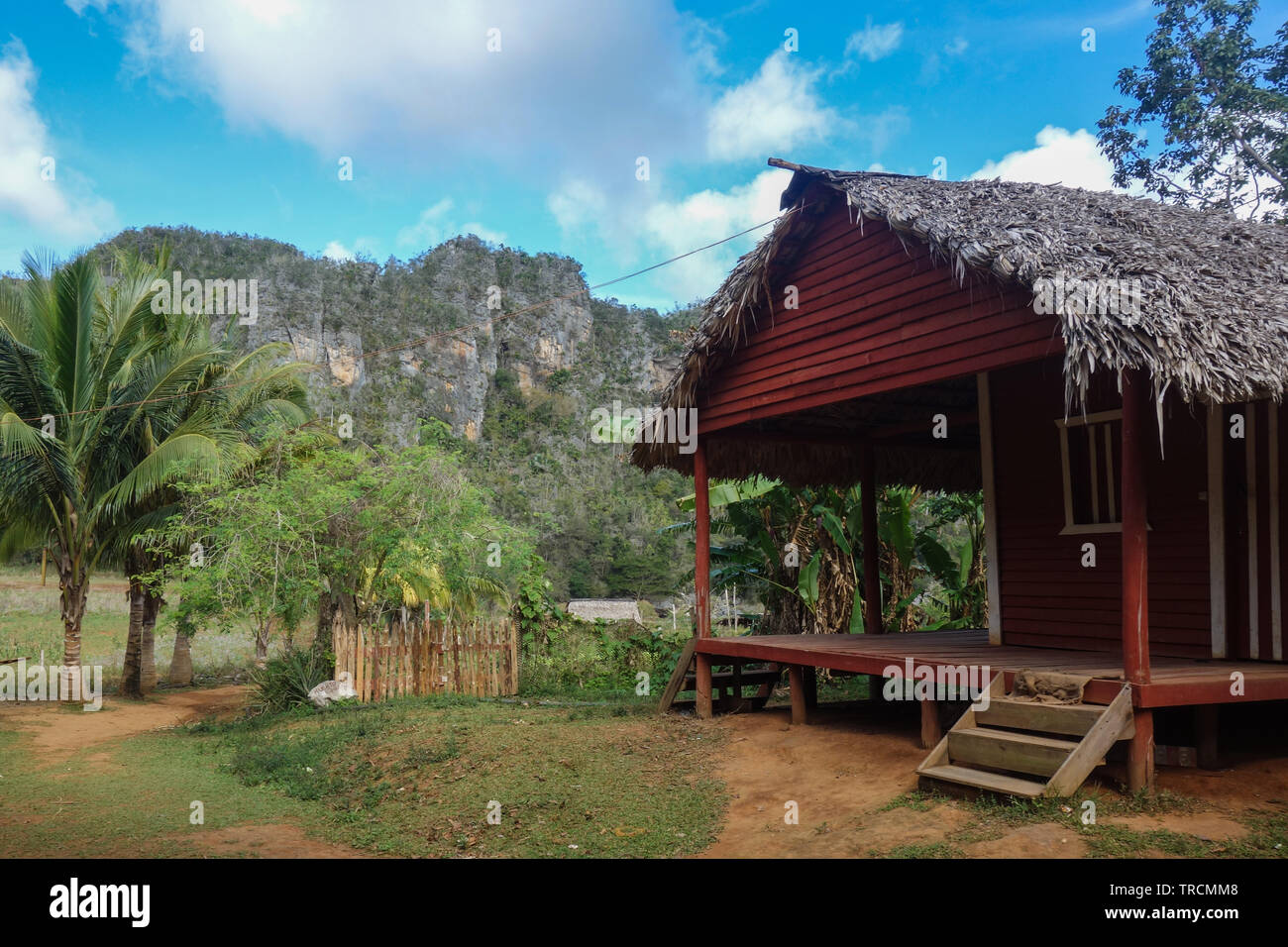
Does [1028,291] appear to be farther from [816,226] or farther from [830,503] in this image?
[830,503]

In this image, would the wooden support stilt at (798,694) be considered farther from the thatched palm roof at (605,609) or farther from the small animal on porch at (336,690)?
the thatched palm roof at (605,609)

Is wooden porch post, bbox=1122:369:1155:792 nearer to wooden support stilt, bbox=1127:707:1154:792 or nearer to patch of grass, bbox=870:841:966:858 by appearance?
wooden support stilt, bbox=1127:707:1154:792

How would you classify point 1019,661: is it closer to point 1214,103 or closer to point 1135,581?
point 1135,581

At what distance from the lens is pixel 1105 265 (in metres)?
6.57

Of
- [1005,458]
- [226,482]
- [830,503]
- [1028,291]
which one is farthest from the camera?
[830,503]

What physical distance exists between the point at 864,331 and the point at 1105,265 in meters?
2.30

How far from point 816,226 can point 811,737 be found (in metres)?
5.02

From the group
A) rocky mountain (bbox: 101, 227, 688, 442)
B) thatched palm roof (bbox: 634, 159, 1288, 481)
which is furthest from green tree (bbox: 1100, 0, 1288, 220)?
rocky mountain (bbox: 101, 227, 688, 442)

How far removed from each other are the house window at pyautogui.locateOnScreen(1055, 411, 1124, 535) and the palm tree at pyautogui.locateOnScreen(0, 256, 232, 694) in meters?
11.5

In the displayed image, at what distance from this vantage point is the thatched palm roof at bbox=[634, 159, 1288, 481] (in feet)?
19.6

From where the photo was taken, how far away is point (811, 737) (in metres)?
8.77

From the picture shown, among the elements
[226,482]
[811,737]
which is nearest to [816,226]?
[811,737]

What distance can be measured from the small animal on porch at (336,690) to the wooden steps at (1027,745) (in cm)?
850

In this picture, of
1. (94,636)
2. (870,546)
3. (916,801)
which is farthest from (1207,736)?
(94,636)
